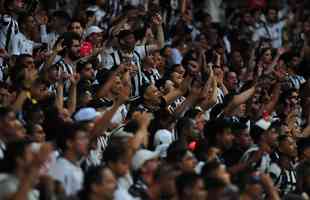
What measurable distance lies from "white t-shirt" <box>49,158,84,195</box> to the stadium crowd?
1 centimetres

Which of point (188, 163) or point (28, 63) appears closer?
point (188, 163)

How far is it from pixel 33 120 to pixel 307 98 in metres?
5.18

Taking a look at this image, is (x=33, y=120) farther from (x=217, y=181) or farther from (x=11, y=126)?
(x=217, y=181)

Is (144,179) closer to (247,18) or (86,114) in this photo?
(86,114)

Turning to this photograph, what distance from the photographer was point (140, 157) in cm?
910

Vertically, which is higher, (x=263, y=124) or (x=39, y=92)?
(x=39, y=92)

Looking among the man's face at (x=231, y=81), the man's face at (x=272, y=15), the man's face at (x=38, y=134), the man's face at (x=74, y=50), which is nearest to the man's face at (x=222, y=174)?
the man's face at (x=38, y=134)

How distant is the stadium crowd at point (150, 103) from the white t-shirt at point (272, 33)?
2 centimetres

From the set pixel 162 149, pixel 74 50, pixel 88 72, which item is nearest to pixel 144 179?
pixel 162 149

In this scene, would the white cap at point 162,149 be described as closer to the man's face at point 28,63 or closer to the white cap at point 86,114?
the white cap at point 86,114

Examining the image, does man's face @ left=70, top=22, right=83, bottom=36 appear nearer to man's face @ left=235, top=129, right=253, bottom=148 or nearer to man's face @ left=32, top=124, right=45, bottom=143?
man's face @ left=235, top=129, right=253, bottom=148

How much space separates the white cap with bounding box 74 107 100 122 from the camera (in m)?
9.70

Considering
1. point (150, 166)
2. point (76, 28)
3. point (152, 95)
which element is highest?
point (76, 28)

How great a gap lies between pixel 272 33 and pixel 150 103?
222 inches
